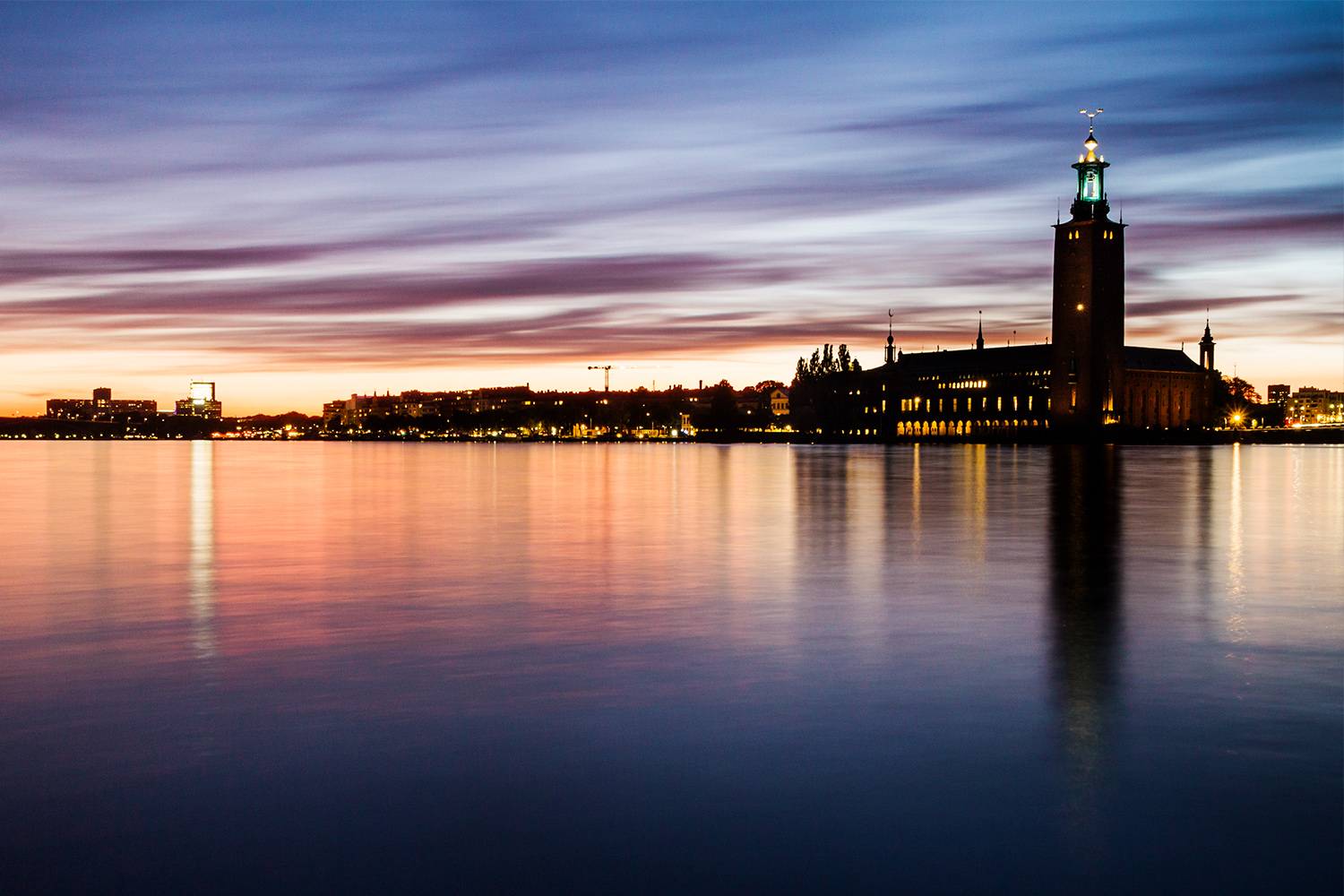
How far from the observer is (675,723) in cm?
835

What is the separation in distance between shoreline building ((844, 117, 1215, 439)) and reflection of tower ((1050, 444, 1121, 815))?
390 feet

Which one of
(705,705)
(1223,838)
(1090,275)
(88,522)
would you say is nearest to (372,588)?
(705,705)

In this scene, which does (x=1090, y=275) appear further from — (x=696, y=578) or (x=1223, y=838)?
(x=1223, y=838)

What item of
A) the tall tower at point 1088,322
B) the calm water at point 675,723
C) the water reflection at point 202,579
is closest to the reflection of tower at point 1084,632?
the calm water at point 675,723

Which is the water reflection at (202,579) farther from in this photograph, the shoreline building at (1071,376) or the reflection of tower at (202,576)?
the shoreline building at (1071,376)

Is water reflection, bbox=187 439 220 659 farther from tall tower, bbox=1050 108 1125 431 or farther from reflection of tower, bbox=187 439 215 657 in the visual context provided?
tall tower, bbox=1050 108 1125 431

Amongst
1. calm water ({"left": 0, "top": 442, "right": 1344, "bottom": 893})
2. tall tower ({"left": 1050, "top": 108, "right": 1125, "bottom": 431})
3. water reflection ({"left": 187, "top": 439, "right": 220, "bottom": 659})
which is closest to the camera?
calm water ({"left": 0, "top": 442, "right": 1344, "bottom": 893})

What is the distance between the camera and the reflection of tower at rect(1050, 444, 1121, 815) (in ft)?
24.9

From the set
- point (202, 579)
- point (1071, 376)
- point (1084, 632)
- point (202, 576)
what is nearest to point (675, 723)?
point (1084, 632)

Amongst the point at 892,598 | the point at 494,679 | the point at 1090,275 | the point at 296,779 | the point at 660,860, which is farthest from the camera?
the point at 1090,275

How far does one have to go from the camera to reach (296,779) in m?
7.03

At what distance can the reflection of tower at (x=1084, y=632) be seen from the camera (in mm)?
7602

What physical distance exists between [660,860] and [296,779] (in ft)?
8.10

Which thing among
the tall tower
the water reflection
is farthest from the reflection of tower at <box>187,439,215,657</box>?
the tall tower
